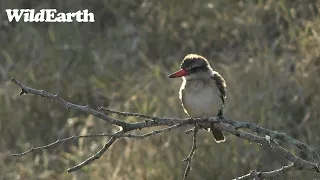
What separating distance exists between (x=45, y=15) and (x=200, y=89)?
5.00m

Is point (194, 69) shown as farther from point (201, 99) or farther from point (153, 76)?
point (153, 76)

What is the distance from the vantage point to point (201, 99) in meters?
3.95

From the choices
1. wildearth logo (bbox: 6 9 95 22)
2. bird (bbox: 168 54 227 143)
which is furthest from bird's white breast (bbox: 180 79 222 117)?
wildearth logo (bbox: 6 9 95 22)

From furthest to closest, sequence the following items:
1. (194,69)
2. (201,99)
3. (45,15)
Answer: (45,15), (194,69), (201,99)

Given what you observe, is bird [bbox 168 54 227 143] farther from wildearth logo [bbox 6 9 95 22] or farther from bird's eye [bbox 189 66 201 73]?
wildearth logo [bbox 6 9 95 22]

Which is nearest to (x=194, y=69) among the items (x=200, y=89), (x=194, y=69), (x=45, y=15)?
(x=194, y=69)

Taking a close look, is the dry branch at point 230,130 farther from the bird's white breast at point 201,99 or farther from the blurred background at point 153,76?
the blurred background at point 153,76

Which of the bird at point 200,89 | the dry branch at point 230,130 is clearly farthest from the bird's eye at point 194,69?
the dry branch at point 230,130

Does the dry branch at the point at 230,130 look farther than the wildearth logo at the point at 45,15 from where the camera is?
No

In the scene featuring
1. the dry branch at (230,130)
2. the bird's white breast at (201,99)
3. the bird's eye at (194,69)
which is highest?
the bird's eye at (194,69)

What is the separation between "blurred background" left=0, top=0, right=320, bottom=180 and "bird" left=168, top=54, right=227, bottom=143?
1.03 metres

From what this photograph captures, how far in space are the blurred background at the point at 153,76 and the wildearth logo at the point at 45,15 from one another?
3.5 inches

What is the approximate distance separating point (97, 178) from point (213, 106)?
1.40 metres

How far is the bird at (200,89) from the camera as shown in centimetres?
397
